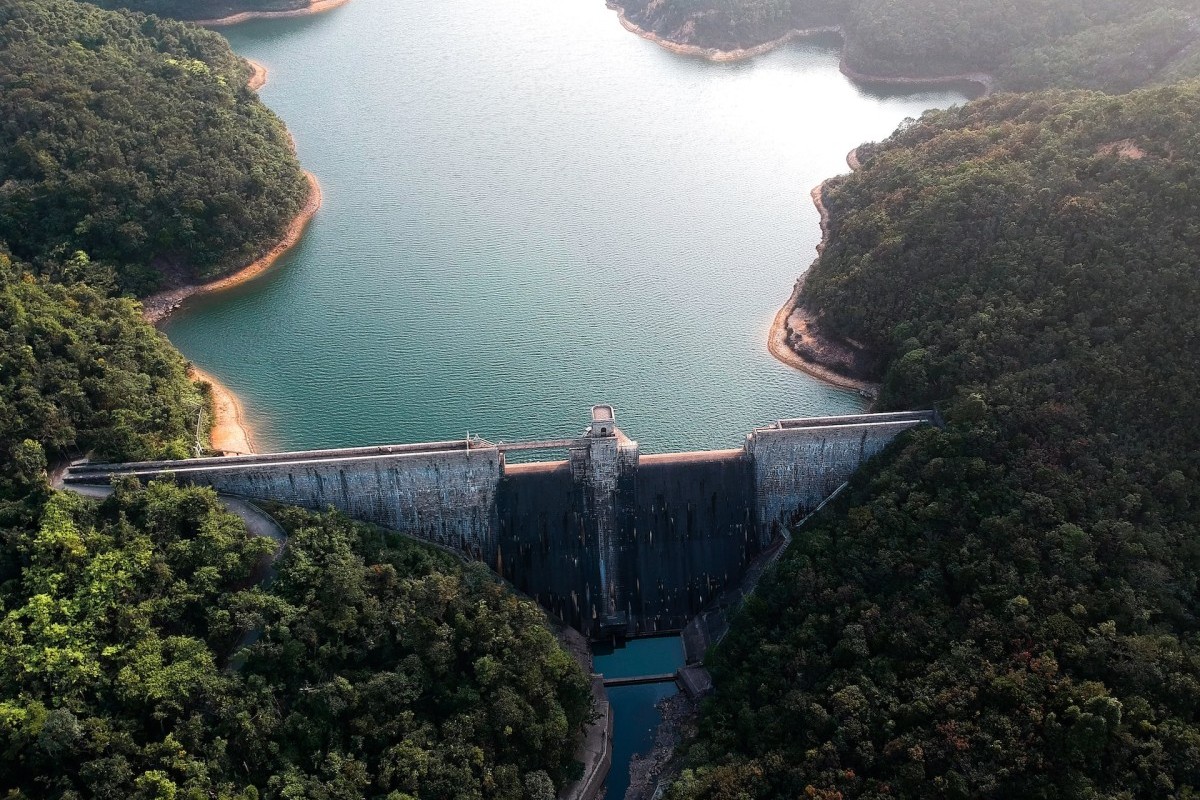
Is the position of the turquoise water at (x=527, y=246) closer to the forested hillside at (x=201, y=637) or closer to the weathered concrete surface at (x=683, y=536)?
the weathered concrete surface at (x=683, y=536)

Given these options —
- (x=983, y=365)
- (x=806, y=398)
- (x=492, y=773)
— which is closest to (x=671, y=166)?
(x=806, y=398)

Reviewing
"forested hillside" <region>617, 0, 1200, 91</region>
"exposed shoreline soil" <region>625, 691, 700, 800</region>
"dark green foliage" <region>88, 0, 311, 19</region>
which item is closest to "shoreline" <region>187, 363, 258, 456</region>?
"exposed shoreline soil" <region>625, 691, 700, 800</region>

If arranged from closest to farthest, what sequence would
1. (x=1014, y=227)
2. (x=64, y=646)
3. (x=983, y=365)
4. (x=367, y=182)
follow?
1. (x=64, y=646)
2. (x=983, y=365)
3. (x=1014, y=227)
4. (x=367, y=182)

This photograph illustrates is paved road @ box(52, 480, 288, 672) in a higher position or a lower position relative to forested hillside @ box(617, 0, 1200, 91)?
lower

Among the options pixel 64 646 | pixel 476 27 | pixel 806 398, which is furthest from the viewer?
pixel 476 27

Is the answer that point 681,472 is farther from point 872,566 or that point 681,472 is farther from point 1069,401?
point 1069,401

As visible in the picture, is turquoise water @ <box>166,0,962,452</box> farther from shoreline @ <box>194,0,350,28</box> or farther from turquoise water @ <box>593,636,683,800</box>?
turquoise water @ <box>593,636,683,800</box>
